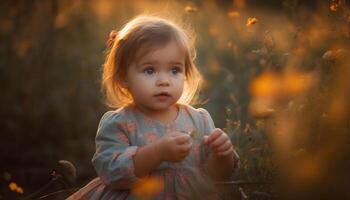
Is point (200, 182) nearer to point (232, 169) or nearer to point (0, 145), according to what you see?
point (232, 169)

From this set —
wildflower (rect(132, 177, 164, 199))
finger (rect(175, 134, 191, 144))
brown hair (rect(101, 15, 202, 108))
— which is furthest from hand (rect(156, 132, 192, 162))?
brown hair (rect(101, 15, 202, 108))

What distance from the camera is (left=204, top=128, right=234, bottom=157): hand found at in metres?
2.35

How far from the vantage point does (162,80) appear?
2.45 meters

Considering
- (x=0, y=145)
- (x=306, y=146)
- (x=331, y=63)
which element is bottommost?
(x=0, y=145)

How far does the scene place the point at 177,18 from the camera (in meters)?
3.01

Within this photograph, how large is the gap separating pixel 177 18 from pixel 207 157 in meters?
0.73

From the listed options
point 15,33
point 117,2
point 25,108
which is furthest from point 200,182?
point 117,2

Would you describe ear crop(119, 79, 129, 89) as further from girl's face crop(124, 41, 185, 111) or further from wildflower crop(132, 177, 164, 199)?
wildflower crop(132, 177, 164, 199)

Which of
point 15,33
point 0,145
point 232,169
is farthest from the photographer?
point 15,33

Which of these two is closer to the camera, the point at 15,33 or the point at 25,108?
the point at 25,108

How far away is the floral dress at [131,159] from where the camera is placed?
242 cm

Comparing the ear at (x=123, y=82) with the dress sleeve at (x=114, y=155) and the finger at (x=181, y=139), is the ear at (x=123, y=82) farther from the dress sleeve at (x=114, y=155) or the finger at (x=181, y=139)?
the finger at (x=181, y=139)

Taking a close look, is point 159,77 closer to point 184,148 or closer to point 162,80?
point 162,80

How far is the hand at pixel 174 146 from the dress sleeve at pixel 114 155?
15 cm
